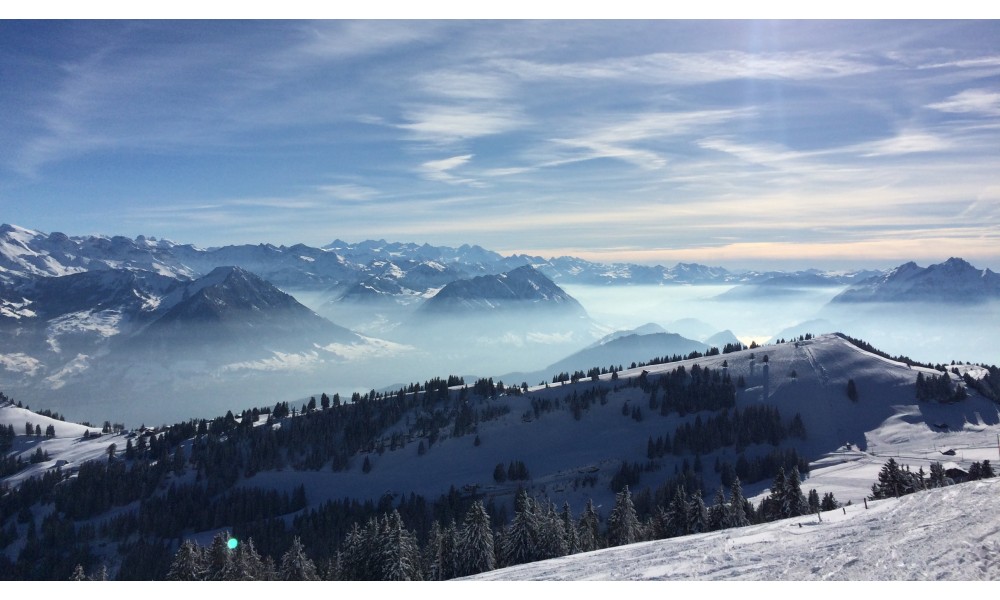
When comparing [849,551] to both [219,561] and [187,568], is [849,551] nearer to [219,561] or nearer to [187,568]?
[219,561]

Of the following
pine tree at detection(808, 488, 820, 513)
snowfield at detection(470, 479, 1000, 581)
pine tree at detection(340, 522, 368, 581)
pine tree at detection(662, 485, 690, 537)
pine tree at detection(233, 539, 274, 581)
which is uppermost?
snowfield at detection(470, 479, 1000, 581)

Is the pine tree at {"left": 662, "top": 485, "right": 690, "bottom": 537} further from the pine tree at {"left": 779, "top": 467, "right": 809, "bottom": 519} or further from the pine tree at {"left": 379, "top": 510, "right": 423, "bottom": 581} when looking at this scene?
the pine tree at {"left": 379, "top": 510, "right": 423, "bottom": 581}

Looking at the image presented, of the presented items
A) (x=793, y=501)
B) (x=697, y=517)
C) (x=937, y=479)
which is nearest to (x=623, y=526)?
(x=697, y=517)

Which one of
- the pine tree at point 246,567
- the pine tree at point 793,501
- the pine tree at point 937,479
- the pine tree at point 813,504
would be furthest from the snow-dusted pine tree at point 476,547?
the pine tree at point 937,479

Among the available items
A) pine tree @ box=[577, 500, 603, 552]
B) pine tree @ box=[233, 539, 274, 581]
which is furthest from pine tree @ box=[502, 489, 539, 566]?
pine tree @ box=[233, 539, 274, 581]

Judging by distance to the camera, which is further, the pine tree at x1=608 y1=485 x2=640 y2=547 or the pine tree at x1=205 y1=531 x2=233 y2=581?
the pine tree at x1=608 y1=485 x2=640 y2=547

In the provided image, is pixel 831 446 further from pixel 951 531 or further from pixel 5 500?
pixel 5 500
